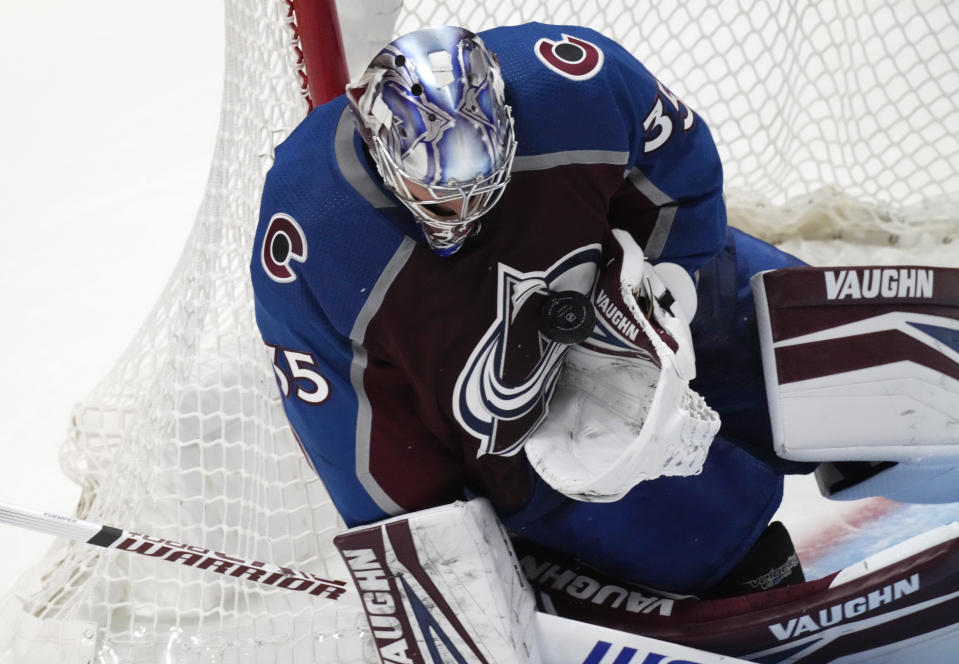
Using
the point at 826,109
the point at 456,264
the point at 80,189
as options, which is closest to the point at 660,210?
the point at 456,264

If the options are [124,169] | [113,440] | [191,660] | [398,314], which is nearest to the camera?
[398,314]

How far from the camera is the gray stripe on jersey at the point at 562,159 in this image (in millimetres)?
1314

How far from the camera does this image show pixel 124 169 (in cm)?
316

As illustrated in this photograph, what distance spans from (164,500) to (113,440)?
28cm

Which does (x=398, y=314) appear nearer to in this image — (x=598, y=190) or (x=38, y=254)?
(x=598, y=190)

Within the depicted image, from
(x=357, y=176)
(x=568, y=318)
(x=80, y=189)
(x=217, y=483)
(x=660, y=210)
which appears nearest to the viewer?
(x=357, y=176)

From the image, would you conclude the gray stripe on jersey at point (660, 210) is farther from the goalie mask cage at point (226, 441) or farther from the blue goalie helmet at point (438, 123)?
the goalie mask cage at point (226, 441)

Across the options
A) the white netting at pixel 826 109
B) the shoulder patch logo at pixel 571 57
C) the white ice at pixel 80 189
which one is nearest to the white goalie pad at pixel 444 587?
the shoulder patch logo at pixel 571 57

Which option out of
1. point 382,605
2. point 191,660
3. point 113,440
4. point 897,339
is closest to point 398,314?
point 382,605

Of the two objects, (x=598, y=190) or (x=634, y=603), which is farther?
(x=634, y=603)

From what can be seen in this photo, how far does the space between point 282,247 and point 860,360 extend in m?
0.94

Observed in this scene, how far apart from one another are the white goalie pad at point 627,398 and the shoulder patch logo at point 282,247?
420mm

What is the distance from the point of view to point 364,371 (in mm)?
1368

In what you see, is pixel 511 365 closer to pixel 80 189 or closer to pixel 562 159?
pixel 562 159
